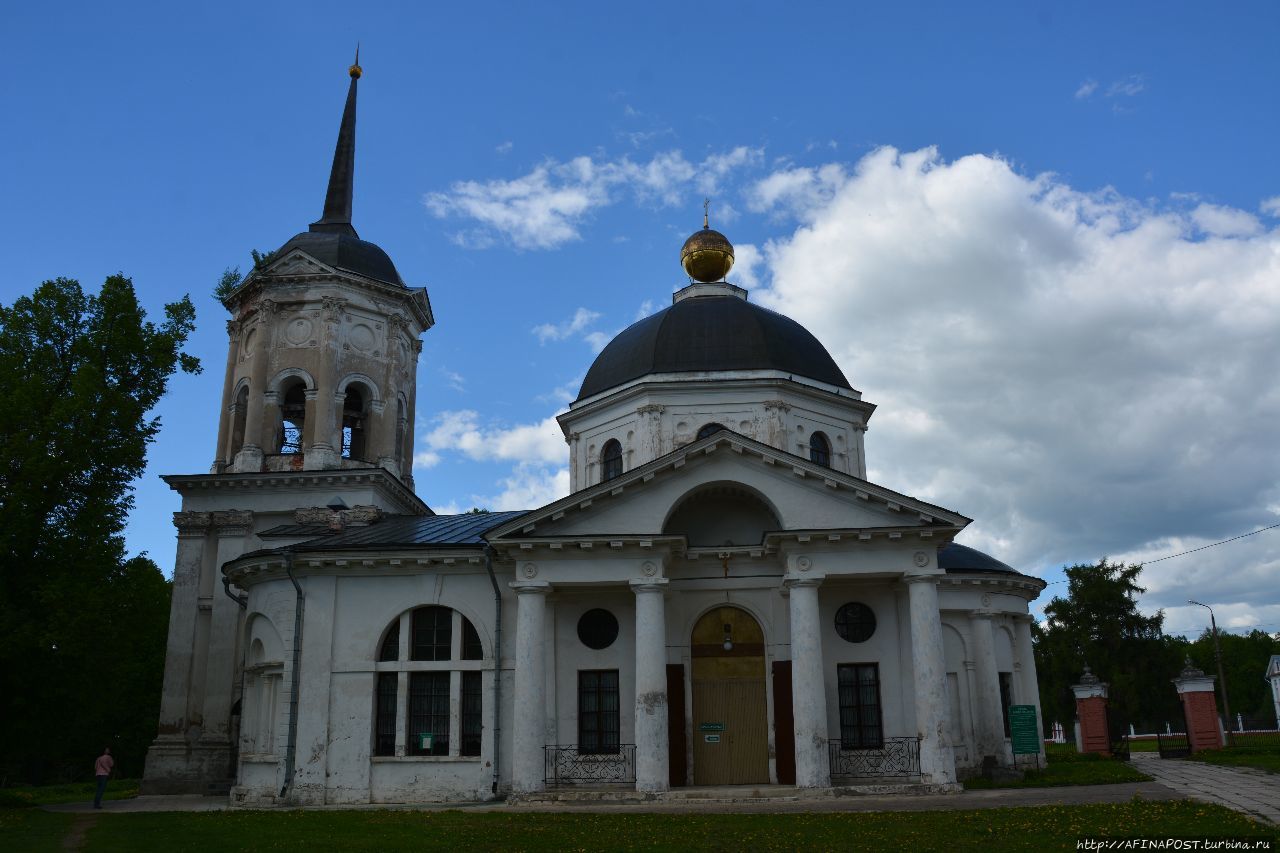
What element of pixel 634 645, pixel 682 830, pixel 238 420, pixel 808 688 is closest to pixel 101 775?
pixel 238 420

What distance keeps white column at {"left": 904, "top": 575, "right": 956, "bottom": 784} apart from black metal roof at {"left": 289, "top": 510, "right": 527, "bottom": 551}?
27.6 feet

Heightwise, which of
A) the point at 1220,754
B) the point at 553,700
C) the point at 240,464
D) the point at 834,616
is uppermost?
the point at 240,464

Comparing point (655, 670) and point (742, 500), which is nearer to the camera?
point (655, 670)

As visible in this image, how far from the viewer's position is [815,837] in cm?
1270

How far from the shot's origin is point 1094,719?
33000 mm

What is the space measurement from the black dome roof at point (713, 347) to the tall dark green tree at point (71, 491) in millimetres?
11127

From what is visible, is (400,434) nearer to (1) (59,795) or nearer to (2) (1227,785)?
(1) (59,795)

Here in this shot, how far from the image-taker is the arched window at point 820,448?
2656 centimetres

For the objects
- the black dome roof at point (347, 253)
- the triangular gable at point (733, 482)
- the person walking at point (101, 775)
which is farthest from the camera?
the black dome roof at point (347, 253)

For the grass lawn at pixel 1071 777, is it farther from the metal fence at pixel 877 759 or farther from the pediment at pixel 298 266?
the pediment at pixel 298 266

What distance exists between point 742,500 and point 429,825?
9957 millimetres

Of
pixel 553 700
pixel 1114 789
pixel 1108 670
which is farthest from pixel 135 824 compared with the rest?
pixel 1108 670

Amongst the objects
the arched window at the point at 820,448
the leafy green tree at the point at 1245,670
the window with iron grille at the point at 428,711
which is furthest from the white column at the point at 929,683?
the leafy green tree at the point at 1245,670

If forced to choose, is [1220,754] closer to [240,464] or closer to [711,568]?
[711,568]
